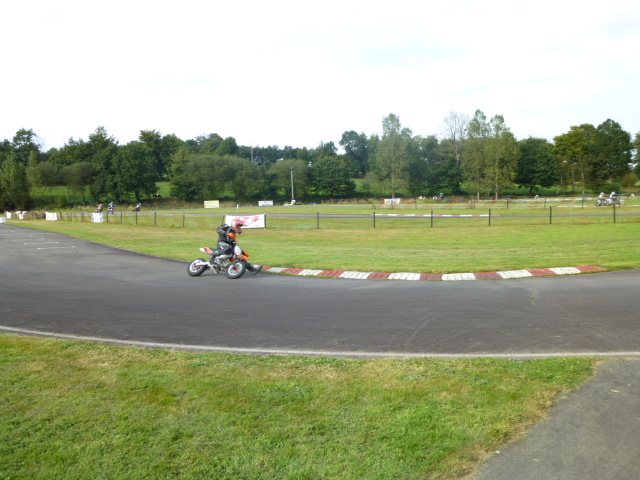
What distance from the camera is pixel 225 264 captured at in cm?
1548

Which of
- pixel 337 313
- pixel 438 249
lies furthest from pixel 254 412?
pixel 438 249

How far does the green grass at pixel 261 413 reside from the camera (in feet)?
13.6

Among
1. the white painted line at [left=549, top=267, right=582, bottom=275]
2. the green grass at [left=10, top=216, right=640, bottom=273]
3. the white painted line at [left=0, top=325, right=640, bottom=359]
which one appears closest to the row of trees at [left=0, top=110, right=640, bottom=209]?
the green grass at [left=10, top=216, right=640, bottom=273]

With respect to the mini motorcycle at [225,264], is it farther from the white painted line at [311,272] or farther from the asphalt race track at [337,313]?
the white painted line at [311,272]

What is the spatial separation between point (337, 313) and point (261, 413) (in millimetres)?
5145

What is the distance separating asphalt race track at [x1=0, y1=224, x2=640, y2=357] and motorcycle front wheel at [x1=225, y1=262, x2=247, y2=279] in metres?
0.25

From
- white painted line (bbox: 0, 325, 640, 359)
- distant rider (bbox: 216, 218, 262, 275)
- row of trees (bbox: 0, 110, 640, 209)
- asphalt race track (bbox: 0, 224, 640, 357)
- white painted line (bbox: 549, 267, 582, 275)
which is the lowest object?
white painted line (bbox: 0, 325, 640, 359)

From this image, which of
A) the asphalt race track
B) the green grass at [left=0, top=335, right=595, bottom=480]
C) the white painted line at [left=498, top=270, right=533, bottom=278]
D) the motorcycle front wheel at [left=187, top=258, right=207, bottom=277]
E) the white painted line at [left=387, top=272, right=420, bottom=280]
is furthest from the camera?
the motorcycle front wheel at [left=187, top=258, right=207, bottom=277]

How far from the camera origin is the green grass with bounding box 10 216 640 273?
16297 mm

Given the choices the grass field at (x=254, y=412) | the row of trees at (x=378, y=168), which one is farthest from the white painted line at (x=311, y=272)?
the row of trees at (x=378, y=168)

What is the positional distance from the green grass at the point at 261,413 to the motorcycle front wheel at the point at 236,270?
7782 mm

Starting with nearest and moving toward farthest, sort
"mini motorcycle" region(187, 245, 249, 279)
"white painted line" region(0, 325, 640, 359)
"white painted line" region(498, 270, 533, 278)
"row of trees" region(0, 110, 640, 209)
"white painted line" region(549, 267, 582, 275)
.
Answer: "white painted line" region(0, 325, 640, 359), "white painted line" region(498, 270, 533, 278), "white painted line" region(549, 267, 582, 275), "mini motorcycle" region(187, 245, 249, 279), "row of trees" region(0, 110, 640, 209)

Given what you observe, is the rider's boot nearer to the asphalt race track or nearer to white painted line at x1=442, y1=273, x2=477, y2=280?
the asphalt race track

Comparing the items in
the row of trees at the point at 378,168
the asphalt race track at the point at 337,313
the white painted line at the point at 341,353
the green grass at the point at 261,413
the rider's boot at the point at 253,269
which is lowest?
the white painted line at the point at 341,353
